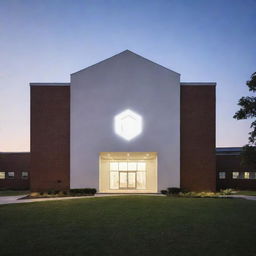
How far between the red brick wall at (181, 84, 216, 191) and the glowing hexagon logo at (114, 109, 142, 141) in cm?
455

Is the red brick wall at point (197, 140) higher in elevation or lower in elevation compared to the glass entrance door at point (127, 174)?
higher

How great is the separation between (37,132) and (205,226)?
2128 cm

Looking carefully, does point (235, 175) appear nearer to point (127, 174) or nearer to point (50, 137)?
point (127, 174)

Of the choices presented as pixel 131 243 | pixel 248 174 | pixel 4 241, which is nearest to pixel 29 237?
pixel 4 241

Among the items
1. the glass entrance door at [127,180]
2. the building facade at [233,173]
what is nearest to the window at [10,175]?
the glass entrance door at [127,180]

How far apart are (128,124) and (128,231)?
17577mm

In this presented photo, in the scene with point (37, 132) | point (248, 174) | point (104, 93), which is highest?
point (104, 93)

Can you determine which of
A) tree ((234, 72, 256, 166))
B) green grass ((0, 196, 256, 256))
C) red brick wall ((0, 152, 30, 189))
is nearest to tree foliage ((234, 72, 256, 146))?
tree ((234, 72, 256, 166))

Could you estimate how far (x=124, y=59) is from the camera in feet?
92.8

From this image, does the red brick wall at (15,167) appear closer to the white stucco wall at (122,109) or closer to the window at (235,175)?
the white stucco wall at (122,109)

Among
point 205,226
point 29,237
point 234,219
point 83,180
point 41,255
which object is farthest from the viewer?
point 83,180

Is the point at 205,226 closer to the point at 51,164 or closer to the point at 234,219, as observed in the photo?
the point at 234,219

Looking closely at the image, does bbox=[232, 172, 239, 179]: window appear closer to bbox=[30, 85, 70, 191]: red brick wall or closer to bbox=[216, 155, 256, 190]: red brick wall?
bbox=[216, 155, 256, 190]: red brick wall

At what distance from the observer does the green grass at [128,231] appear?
8484mm
